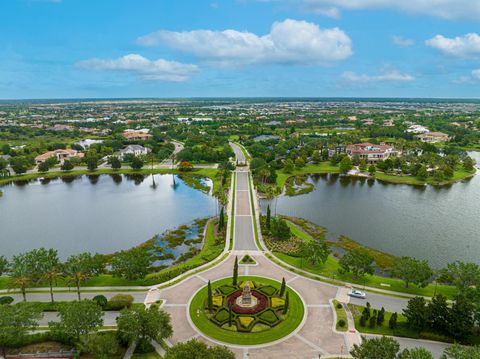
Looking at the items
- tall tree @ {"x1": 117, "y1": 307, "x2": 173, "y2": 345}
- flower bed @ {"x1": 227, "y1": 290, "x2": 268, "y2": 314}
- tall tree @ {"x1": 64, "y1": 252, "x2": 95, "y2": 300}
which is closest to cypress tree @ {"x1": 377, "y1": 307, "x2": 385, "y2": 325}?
flower bed @ {"x1": 227, "y1": 290, "x2": 268, "y2": 314}

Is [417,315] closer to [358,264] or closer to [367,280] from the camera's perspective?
[358,264]

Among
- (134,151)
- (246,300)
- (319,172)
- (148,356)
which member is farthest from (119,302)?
(134,151)

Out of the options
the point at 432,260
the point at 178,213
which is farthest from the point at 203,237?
the point at 432,260

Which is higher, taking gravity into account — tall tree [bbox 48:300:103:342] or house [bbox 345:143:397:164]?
house [bbox 345:143:397:164]

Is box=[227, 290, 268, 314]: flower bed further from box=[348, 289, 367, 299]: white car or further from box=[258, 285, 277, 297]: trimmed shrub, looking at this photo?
box=[348, 289, 367, 299]: white car

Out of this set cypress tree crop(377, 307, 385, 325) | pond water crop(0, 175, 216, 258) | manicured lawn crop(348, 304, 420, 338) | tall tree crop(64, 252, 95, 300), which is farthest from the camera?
pond water crop(0, 175, 216, 258)

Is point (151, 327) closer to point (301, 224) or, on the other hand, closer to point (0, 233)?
point (301, 224)

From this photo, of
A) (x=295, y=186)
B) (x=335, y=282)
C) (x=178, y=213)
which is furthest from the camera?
(x=295, y=186)

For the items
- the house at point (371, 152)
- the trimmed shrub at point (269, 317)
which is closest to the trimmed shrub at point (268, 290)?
the trimmed shrub at point (269, 317)
